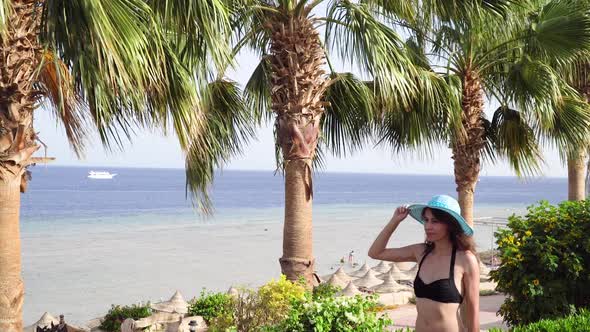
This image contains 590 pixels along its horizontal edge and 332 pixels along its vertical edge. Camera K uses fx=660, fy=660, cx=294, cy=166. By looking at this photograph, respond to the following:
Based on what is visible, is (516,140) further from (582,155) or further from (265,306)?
(265,306)

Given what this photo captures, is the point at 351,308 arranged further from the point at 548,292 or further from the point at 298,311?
the point at 548,292

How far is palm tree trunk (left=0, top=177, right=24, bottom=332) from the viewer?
554 cm

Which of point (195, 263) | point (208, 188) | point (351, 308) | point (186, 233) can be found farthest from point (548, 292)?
point (186, 233)

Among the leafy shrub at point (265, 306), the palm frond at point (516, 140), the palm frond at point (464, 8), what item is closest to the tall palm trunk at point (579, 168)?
the palm frond at point (516, 140)

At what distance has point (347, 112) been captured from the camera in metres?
10.1

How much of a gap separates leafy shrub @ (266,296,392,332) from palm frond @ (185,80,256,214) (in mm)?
4688

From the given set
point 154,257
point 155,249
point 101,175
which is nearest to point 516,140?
point 154,257

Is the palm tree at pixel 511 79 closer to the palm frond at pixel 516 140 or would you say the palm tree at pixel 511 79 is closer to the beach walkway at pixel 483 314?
the palm frond at pixel 516 140

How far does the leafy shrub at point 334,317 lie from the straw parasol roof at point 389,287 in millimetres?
10864

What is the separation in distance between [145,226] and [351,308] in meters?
52.5

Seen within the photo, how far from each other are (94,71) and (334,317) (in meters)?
2.68

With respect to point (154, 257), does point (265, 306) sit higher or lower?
higher

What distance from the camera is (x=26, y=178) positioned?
6.32 metres

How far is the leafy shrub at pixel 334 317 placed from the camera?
5.12m
